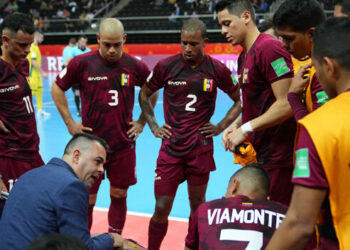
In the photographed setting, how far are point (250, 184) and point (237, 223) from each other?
42 centimetres

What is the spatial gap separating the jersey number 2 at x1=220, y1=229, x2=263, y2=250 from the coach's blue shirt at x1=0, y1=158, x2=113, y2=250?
2.83ft

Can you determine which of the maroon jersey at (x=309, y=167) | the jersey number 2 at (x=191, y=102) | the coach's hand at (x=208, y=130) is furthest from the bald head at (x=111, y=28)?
the maroon jersey at (x=309, y=167)

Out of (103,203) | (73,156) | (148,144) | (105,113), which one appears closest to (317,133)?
(73,156)

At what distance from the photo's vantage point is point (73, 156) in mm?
2916

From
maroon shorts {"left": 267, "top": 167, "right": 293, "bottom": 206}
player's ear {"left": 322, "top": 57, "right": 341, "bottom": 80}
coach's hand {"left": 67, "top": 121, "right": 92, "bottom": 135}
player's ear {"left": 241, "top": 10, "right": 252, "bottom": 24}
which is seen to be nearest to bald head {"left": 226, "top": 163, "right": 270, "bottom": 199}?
maroon shorts {"left": 267, "top": 167, "right": 293, "bottom": 206}

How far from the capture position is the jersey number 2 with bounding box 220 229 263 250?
2314mm

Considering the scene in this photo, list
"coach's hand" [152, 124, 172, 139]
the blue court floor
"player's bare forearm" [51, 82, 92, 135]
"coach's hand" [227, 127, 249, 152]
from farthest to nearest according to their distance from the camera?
the blue court floor → "player's bare forearm" [51, 82, 92, 135] → "coach's hand" [152, 124, 172, 139] → "coach's hand" [227, 127, 249, 152]

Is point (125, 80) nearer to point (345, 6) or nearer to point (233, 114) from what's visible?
point (233, 114)

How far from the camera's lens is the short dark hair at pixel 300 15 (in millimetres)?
2760

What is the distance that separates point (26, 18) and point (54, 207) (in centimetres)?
246

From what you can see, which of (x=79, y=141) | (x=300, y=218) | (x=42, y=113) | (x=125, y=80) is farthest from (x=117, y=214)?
(x=42, y=113)

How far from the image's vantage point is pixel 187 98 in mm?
4281

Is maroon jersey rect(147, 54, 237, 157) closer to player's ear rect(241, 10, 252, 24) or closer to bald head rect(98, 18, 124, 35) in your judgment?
bald head rect(98, 18, 124, 35)

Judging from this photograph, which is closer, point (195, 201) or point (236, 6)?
point (236, 6)
